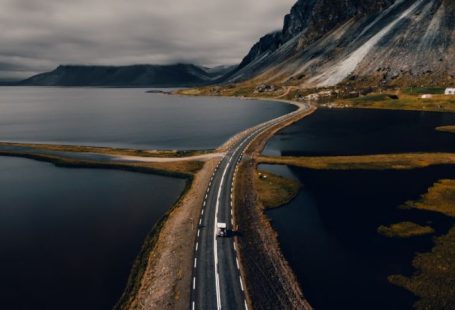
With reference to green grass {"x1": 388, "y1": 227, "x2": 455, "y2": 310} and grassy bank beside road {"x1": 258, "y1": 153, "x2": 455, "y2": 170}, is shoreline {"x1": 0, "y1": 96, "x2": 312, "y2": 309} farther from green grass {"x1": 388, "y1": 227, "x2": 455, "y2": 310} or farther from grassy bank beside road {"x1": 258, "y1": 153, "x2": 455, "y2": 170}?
green grass {"x1": 388, "y1": 227, "x2": 455, "y2": 310}

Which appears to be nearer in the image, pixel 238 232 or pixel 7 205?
pixel 238 232

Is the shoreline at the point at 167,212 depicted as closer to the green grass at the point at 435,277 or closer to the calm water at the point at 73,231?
the calm water at the point at 73,231

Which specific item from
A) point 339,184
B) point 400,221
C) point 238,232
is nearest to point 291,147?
point 339,184

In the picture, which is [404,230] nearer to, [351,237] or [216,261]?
[351,237]

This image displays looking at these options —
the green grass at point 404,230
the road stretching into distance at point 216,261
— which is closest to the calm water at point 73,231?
the road stretching into distance at point 216,261

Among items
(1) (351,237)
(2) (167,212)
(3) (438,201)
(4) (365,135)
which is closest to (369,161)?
(3) (438,201)

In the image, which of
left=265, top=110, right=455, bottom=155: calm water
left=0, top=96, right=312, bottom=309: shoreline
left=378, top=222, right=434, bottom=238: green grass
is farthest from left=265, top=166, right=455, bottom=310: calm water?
left=265, top=110, right=455, bottom=155: calm water

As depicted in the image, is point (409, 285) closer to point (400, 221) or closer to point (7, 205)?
point (400, 221)
